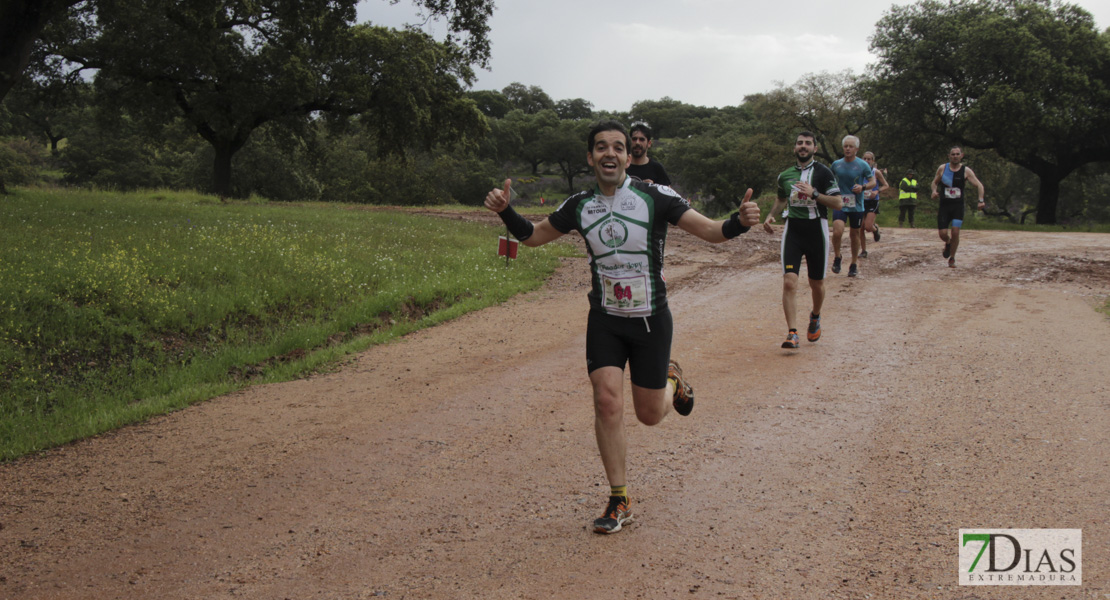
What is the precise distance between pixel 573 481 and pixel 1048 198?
117 feet

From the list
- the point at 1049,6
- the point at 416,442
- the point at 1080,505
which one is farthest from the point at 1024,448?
the point at 1049,6

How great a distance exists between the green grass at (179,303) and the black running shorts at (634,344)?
4341mm

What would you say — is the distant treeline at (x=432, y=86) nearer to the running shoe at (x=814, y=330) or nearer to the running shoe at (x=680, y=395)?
the running shoe at (x=814, y=330)

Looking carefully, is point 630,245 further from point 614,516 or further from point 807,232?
point 807,232

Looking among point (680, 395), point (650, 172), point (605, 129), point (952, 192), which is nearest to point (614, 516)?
point (680, 395)

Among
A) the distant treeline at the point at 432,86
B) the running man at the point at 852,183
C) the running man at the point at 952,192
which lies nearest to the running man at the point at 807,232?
the running man at the point at 852,183

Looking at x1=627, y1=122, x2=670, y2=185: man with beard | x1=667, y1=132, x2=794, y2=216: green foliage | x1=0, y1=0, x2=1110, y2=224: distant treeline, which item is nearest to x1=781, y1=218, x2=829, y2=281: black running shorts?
x1=627, y1=122, x2=670, y2=185: man with beard

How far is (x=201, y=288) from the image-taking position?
988 centimetres

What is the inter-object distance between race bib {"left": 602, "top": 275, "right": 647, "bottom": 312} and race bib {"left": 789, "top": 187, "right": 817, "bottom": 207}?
467 centimetres

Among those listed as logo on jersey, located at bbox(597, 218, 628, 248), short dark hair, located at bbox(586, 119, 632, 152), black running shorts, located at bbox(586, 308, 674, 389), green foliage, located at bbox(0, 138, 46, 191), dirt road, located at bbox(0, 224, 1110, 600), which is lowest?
dirt road, located at bbox(0, 224, 1110, 600)

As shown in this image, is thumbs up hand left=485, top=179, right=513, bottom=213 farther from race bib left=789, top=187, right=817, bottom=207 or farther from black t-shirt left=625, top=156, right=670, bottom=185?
race bib left=789, top=187, right=817, bottom=207

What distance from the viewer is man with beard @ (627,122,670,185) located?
7355mm

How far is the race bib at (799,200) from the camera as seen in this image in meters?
8.23

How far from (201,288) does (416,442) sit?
18.9 ft
